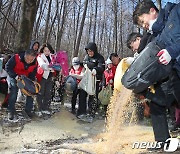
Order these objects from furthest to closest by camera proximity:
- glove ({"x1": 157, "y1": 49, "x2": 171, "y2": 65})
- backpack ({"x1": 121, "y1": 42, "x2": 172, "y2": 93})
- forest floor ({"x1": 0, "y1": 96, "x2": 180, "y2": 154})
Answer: forest floor ({"x1": 0, "y1": 96, "x2": 180, "y2": 154}) < backpack ({"x1": 121, "y1": 42, "x2": 172, "y2": 93}) < glove ({"x1": 157, "y1": 49, "x2": 171, "y2": 65})

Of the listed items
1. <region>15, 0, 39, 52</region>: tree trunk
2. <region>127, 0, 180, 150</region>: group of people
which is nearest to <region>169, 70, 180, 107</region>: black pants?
<region>127, 0, 180, 150</region>: group of people

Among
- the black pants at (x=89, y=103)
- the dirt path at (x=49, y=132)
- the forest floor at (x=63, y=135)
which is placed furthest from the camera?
the black pants at (x=89, y=103)

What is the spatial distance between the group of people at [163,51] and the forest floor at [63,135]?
431 mm

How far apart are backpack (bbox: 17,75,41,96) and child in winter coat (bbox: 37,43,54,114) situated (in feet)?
1.04

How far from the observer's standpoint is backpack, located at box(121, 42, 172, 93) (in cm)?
299

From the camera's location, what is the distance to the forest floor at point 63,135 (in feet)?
12.2

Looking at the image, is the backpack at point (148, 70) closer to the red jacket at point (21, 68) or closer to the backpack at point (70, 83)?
the red jacket at point (21, 68)

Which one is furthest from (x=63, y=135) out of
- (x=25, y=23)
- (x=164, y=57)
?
(x=25, y=23)

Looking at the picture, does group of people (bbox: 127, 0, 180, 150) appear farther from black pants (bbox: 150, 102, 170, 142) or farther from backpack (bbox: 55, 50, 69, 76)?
backpack (bbox: 55, 50, 69, 76)

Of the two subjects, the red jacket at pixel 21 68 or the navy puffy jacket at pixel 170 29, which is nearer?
the navy puffy jacket at pixel 170 29

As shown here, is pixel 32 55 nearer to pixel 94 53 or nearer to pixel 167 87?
pixel 94 53

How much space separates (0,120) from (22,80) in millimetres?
803

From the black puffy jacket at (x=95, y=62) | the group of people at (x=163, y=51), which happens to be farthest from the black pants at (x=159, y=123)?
the black puffy jacket at (x=95, y=62)

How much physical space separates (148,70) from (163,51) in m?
0.26
